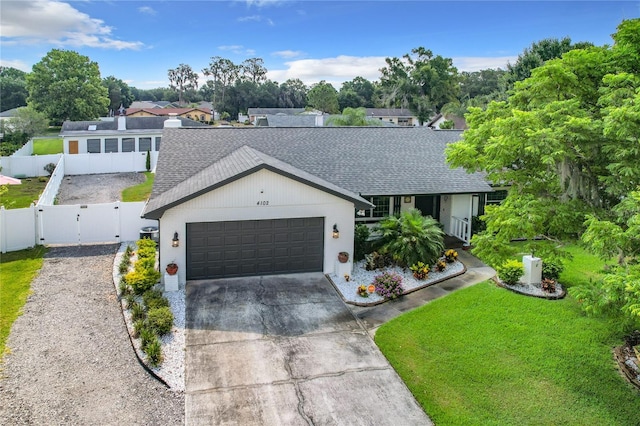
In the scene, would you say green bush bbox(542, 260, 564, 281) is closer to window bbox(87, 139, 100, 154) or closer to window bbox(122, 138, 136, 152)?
window bbox(122, 138, 136, 152)

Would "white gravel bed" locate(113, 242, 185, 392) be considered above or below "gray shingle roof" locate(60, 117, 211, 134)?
below

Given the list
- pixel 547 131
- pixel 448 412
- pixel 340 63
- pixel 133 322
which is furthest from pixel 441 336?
pixel 340 63

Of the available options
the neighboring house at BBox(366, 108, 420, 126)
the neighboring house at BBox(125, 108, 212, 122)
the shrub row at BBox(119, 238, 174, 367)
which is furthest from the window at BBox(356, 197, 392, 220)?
the neighboring house at BBox(125, 108, 212, 122)

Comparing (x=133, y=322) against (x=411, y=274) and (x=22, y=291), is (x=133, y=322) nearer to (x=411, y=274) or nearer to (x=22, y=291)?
(x=22, y=291)

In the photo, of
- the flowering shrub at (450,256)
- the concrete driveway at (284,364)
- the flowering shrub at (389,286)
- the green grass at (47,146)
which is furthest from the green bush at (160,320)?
the green grass at (47,146)

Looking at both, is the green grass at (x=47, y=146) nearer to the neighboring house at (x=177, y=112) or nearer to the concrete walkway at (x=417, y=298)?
the neighboring house at (x=177, y=112)

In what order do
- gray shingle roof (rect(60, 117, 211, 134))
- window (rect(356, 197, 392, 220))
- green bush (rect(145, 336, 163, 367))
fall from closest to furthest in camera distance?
1. green bush (rect(145, 336, 163, 367))
2. window (rect(356, 197, 392, 220))
3. gray shingle roof (rect(60, 117, 211, 134))
